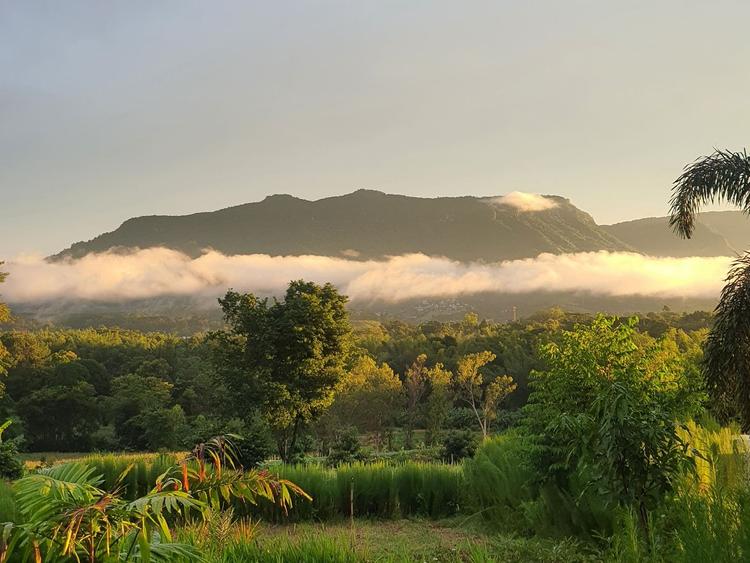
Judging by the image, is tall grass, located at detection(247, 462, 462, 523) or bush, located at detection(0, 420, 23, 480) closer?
tall grass, located at detection(247, 462, 462, 523)

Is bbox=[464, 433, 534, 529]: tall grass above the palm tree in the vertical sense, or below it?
below

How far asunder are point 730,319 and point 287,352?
71.8 ft

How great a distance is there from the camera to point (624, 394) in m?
5.43

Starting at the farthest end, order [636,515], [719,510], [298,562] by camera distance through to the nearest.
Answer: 1. [636,515]
2. [298,562]
3. [719,510]

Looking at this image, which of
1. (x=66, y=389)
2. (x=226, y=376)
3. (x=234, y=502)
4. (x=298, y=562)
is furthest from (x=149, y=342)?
(x=298, y=562)

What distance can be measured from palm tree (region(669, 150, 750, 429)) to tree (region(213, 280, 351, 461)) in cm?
2000

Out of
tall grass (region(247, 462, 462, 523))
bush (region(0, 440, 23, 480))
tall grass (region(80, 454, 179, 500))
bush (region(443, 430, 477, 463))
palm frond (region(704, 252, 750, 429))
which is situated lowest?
bush (region(443, 430, 477, 463))

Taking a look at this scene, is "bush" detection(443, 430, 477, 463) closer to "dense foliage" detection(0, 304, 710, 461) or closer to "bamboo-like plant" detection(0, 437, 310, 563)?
"dense foliage" detection(0, 304, 710, 461)

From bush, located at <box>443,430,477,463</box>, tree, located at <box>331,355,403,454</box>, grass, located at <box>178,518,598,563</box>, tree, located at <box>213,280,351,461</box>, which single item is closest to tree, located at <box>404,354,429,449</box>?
tree, located at <box>331,355,403,454</box>

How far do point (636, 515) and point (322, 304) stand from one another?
79.4 ft

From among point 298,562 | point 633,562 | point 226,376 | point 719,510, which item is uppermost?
point 719,510

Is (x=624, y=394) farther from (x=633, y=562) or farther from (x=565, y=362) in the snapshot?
(x=565, y=362)

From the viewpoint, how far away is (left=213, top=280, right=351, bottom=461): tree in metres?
28.4

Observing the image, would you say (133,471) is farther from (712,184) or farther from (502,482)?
(712,184)
